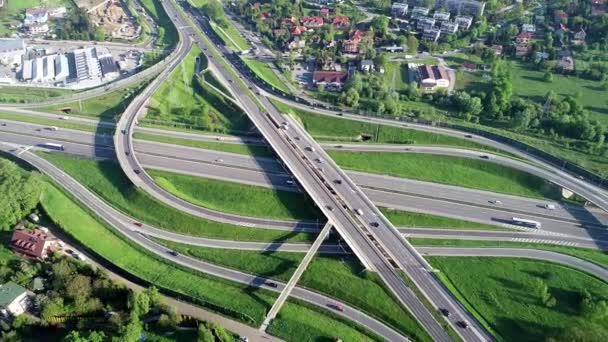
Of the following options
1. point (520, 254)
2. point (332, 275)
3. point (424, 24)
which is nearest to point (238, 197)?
point (332, 275)

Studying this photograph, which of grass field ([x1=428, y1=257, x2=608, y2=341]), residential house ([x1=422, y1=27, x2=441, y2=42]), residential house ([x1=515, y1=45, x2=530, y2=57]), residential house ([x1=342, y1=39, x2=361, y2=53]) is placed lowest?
grass field ([x1=428, y1=257, x2=608, y2=341])

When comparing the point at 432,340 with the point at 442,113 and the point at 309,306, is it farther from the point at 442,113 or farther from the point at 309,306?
the point at 442,113

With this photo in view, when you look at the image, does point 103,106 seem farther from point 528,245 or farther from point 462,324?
point 528,245

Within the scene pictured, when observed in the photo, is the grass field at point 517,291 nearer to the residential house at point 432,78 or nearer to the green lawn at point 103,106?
the residential house at point 432,78

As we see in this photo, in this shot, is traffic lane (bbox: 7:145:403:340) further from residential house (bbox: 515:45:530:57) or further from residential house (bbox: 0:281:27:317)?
residential house (bbox: 515:45:530:57)

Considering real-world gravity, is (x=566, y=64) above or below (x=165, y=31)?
above

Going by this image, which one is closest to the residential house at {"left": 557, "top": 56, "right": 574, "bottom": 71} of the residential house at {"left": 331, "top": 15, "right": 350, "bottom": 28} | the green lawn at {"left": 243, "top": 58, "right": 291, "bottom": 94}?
the residential house at {"left": 331, "top": 15, "right": 350, "bottom": 28}

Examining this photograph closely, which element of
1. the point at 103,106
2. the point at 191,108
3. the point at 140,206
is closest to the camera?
the point at 140,206
